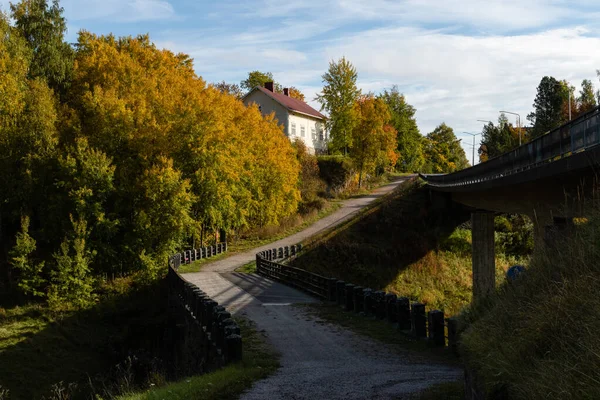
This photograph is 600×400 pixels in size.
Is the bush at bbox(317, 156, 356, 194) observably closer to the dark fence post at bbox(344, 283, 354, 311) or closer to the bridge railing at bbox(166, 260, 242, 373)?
the bridge railing at bbox(166, 260, 242, 373)

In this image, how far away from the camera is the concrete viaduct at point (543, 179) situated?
1616cm

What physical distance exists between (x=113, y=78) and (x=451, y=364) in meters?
33.2

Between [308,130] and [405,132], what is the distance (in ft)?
77.1

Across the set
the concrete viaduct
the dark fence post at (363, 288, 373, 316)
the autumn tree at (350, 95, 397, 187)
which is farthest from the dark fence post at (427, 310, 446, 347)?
the autumn tree at (350, 95, 397, 187)

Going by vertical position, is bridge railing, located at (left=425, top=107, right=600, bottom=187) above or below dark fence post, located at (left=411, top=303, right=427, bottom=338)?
above

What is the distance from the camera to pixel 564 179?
1941 cm

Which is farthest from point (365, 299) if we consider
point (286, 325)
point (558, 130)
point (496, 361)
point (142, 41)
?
point (142, 41)

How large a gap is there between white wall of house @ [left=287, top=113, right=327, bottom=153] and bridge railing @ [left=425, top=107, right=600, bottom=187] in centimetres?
4300

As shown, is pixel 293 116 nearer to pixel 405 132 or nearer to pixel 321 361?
pixel 405 132

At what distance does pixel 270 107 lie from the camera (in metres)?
75.0

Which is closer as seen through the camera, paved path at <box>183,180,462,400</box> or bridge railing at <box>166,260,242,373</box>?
paved path at <box>183,180,462,400</box>

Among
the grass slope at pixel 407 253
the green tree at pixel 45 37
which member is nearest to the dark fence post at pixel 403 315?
the grass slope at pixel 407 253

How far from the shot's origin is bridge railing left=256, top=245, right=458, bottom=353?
14750 mm

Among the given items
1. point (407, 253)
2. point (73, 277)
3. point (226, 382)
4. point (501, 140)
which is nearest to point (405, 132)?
point (501, 140)
